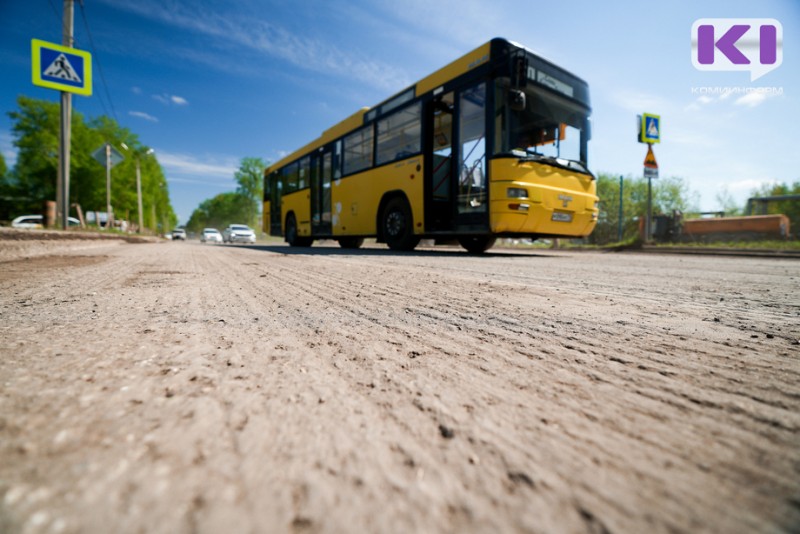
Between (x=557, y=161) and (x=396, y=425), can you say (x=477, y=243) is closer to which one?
(x=557, y=161)

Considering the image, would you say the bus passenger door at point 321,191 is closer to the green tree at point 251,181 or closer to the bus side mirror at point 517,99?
the bus side mirror at point 517,99

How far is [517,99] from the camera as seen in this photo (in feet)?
17.8

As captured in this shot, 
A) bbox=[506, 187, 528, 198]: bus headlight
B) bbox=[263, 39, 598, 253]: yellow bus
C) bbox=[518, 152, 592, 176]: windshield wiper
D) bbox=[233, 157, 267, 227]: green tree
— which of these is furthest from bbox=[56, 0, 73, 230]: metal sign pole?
bbox=[233, 157, 267, 227]: green tree

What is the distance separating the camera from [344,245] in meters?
11.6

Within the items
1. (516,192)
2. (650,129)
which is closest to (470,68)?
(516,192)

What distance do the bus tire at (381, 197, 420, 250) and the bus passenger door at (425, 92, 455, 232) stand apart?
0.51m

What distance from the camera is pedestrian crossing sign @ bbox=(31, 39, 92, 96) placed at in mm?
11391

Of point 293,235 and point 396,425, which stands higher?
point 293,235

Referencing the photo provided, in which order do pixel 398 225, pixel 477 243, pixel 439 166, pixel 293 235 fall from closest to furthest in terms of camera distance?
1. pixel 439 166
2. pixel 398 225
3. pixel 477 243
4. pixel 293 235

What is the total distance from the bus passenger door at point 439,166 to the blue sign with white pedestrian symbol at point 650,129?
26.8 ft

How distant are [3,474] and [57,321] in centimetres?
102

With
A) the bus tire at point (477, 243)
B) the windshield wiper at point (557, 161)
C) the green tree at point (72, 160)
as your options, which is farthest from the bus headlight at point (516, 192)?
the green tree at point (72, 160)

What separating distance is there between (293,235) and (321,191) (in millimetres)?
2644

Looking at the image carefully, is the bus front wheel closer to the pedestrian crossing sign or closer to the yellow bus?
the yellow bus
